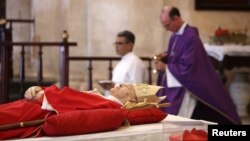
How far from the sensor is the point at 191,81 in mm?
6000

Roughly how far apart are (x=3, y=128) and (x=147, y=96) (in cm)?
111

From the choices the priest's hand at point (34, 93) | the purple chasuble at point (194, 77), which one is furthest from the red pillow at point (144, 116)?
the purple chasuble at point (194, 77)

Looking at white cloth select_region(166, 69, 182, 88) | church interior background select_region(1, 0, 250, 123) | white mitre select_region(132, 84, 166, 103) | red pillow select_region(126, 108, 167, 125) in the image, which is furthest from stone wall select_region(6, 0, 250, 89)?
red pillow select_region(126, 108, 167, 125)

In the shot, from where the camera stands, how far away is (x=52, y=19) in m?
9.83

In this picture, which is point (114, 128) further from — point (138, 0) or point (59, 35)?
point (59, 35)

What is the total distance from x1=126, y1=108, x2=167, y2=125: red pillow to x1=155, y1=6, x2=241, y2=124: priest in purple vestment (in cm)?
244

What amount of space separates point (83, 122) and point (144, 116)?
0.55m

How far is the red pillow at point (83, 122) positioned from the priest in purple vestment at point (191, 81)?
2.74 m

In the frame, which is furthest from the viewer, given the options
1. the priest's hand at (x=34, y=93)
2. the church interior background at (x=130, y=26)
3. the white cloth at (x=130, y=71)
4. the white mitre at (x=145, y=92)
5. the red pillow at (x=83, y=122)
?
the church interior background at (x=130, y=26)

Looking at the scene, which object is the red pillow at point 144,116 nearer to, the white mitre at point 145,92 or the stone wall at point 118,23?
the white mitre at point 145,92

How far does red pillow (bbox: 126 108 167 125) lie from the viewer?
3.54m

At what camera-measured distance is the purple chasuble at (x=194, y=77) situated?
6000mm

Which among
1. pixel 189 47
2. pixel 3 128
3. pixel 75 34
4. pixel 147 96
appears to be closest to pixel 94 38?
pixel 75 34

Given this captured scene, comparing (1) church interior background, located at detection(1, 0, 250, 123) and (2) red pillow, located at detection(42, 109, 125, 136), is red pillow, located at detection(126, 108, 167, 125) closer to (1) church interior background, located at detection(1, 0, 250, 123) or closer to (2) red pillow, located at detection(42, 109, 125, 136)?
(2) red pillow, located at detection(42, 109, 125, 136)
